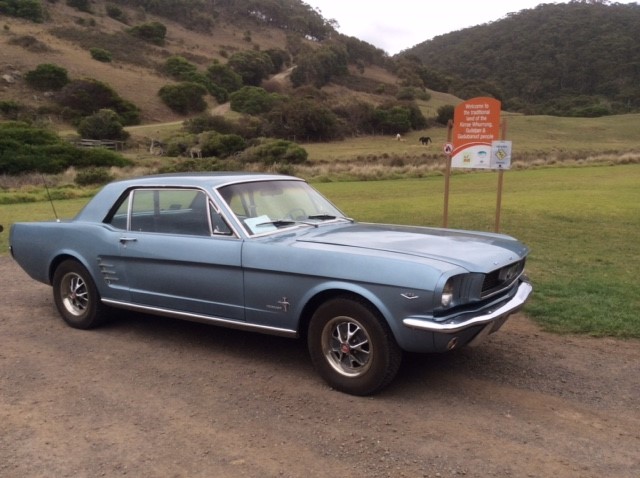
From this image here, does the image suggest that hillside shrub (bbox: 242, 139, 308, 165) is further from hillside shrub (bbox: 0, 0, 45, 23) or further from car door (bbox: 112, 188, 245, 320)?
hillside shrub (bbox: 0, 0, 45, 23)

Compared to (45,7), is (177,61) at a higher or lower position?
lower

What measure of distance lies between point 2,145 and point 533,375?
44.6 meters

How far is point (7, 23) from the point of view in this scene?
84.4 m

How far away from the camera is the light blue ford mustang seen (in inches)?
155

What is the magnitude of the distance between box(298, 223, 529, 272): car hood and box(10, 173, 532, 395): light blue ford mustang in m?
0.02

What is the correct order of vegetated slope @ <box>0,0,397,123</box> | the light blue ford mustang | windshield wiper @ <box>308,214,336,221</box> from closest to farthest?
the light blue ford mustang, windshield wiper @ <box>308,214,336,221</box>, vegetated slope @ <box>0,0,397,123</box>

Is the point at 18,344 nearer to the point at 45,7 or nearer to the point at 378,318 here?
the point at 378,318

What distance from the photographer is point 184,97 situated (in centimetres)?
7619

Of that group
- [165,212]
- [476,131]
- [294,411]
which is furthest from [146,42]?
[294,411]

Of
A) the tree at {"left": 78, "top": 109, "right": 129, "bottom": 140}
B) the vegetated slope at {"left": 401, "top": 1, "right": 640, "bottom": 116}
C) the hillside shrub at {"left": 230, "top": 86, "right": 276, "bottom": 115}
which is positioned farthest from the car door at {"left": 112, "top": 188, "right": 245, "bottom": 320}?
the vegetated slope at {"left": 401, "top": 1, "right": 640, "bottom": 116}

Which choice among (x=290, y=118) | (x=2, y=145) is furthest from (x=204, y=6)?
(x=2, y=145)

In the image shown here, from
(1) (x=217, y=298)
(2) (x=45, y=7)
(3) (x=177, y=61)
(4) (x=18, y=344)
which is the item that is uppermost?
(2) (x=45, y=7)

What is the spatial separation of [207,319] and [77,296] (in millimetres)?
1768

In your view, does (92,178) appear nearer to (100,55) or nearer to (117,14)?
(100,55)
